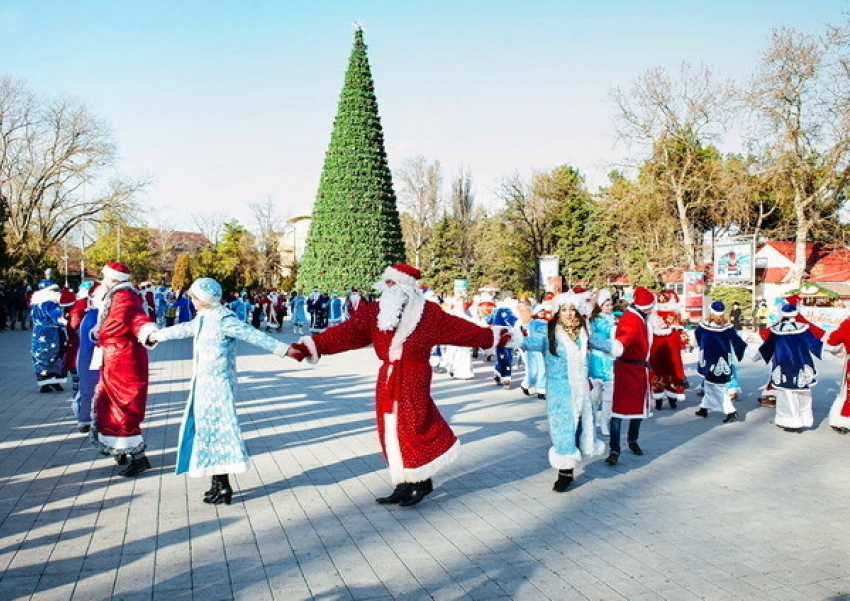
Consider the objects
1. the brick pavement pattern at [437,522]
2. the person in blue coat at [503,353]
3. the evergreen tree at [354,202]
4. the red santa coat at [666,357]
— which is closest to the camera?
the brick pavement pattern at [437,522]

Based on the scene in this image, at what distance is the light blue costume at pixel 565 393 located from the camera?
6.32 m

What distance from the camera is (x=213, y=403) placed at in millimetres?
5828

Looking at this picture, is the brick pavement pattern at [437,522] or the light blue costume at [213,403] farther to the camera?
the light blue costume at [213,403]

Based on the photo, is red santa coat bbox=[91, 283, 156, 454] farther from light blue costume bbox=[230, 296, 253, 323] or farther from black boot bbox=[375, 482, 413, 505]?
light blue costume bbox=[230, 296, 253, 323]

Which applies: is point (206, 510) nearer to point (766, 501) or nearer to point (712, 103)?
point (766, 501)

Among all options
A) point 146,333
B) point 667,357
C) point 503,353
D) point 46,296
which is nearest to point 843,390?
point 667,357

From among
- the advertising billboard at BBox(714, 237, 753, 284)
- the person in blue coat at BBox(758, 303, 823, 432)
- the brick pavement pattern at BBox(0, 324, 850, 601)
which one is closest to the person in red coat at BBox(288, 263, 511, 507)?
the brick pavement pattern at BBox(0, 324, 850, 601)

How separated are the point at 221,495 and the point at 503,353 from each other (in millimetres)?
8391

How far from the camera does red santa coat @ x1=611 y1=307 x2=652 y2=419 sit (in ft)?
24.5

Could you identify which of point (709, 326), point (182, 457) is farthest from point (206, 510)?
point (709, 326)

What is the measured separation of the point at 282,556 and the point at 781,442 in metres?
6.79

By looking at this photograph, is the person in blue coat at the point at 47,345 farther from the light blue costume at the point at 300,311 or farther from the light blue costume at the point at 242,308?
the light blue costume at the point at 300,311

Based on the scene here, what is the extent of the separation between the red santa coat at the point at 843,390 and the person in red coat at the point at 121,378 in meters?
8.41

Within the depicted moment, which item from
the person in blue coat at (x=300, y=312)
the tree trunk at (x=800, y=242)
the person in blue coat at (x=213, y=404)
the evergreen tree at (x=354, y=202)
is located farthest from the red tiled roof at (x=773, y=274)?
the person in blue coat at (x=213, y=404)
